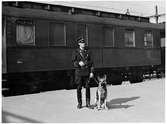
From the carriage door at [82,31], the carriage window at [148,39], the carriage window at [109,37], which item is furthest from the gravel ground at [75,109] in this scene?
the carriage window at [148,39]

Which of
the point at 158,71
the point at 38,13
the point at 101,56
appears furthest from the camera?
the point at 158,71

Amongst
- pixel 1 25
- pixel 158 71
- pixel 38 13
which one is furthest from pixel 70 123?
pixel 158 71

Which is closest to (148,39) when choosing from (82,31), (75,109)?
A: (82,31)

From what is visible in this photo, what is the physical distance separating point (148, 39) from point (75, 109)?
29.2ft

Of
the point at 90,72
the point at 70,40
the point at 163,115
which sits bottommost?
the point at 163,115

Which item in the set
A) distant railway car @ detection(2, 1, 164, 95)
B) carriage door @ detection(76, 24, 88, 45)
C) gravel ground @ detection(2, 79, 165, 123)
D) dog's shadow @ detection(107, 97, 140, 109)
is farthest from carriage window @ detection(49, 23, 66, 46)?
dog's shadow @ detection(107, 97, 140, 109)

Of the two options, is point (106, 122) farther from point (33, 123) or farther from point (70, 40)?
point (70, 40)

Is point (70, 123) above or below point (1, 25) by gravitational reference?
below

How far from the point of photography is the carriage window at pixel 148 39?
14.5 meters

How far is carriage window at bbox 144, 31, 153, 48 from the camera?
14523 millimetres

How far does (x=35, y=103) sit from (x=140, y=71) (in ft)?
26.5

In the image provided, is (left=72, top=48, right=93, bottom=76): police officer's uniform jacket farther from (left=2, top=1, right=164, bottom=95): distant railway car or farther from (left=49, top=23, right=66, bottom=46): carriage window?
(left=49, top=23, right=66, bottom=46): carriage window

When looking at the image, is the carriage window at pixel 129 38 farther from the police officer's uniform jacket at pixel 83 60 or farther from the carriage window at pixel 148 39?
A: the police officer's uniform jacket at pixel 83 60

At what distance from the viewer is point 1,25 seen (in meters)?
A: 9.24
